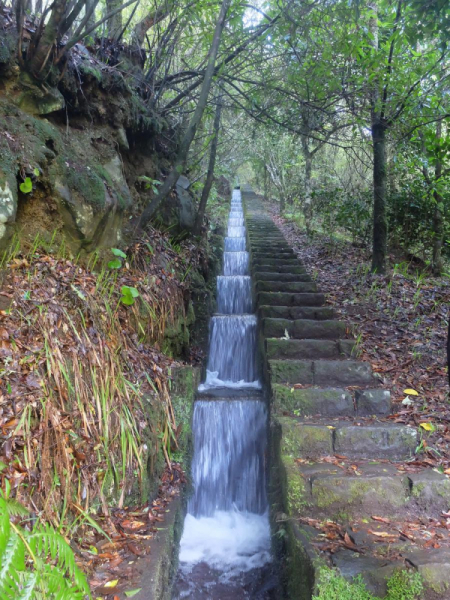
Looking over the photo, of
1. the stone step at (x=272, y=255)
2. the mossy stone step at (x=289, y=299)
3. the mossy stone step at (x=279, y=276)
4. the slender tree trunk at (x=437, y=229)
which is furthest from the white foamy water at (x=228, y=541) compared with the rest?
the slender tree trunk at (x=437, y=229)

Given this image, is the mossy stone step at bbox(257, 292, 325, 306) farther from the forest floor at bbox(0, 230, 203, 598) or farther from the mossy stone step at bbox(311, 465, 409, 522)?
the mossy stone step at bbox(311, 465, 409, 522)

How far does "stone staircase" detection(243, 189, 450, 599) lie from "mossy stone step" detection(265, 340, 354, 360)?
0.04 feet

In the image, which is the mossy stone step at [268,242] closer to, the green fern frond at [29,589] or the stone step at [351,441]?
the stone step at [351,441]

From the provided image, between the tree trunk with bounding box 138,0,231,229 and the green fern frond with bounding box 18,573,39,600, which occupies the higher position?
the tree trunk with bounding box 138,0,231,229

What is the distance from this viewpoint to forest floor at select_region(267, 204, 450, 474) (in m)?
4.14

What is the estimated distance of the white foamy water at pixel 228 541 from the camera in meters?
3.78

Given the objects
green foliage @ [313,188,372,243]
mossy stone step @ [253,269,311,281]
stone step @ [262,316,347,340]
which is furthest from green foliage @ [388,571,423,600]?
green foliage @ [313,188,372,243]

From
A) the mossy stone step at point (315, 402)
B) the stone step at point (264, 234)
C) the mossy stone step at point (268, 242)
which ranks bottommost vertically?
the mossy stone step at point (315, 402)

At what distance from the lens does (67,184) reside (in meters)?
4.15

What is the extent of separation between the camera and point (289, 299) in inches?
263

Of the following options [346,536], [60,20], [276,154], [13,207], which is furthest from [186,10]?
[276,154]

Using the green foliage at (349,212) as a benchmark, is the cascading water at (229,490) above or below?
below

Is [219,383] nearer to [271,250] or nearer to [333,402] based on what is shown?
[333,402]

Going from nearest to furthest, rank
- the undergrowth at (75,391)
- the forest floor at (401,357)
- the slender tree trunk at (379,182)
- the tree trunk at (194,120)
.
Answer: the undergrowth at (75,391)
the forest floor at (401,357)
the tree trunk at (194,120)
the slender tree trunk at (379,182)
